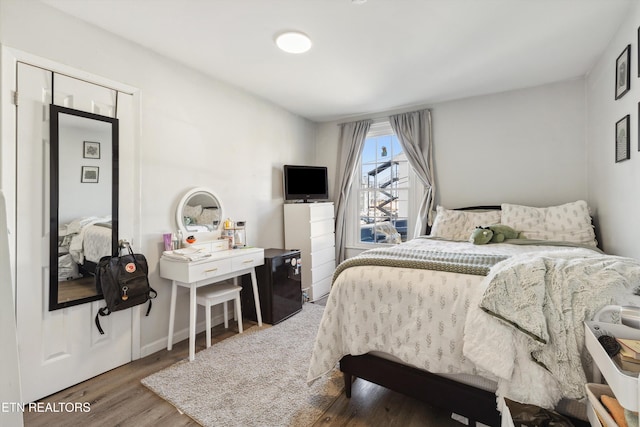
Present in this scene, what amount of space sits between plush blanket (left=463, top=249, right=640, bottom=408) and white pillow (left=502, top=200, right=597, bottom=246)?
5.42 ft

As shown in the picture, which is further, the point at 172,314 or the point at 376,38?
the point at 172,314

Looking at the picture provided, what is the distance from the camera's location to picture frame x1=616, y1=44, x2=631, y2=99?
6.52 feet

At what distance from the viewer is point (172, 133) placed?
8.42 feet

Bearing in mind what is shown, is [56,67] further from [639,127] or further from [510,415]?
[639,127]

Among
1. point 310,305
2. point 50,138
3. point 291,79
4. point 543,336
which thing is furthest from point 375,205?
point 50,138

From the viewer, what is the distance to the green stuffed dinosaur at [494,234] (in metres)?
2.70

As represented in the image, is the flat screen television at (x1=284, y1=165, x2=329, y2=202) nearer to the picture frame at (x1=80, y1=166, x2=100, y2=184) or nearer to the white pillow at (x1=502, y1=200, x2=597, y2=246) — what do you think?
the picture frame at (x1=80, y1=166, x2=100, y2=184)

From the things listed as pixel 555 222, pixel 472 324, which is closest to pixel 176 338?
pixel 472 324

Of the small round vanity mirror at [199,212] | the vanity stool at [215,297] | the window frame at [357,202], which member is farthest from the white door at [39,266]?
the window frame at [357,202]

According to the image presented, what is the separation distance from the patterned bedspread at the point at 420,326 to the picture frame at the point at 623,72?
1.35m

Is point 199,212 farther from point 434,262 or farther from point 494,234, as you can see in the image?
point 494,234

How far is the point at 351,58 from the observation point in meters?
2.58

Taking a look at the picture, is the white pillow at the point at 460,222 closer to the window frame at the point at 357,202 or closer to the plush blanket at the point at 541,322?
the window frame at the point at 357,202

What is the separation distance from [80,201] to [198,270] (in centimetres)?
93
